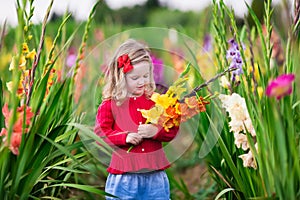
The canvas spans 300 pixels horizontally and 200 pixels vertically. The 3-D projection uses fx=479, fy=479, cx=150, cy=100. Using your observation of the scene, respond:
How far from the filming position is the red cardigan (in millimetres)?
1912

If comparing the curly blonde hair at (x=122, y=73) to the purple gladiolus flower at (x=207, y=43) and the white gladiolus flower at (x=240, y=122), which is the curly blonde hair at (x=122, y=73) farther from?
the purple gladiolus flower at (x=207, y=43)

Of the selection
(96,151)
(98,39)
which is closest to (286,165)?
(96,151)

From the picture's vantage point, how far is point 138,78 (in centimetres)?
191

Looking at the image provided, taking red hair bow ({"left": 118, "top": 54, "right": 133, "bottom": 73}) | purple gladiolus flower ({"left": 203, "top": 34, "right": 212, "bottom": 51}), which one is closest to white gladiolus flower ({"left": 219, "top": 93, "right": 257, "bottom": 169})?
red hair bow ({"left": 118, "top": 54, "right": 133, "bottom": 73})

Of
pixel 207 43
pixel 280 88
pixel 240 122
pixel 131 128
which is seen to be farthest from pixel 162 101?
pixel 207 43

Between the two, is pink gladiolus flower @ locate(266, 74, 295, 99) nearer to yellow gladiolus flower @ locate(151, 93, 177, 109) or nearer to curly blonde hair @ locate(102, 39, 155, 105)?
yellow gladiolus flower @ locate(151, 93, 177, 109)

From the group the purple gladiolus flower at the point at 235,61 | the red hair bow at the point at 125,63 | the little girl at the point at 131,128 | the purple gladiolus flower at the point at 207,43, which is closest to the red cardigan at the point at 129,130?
the little girl at the point at 131,128

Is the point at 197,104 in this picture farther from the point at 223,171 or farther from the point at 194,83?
the point at 194,83

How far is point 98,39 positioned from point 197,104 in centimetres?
357

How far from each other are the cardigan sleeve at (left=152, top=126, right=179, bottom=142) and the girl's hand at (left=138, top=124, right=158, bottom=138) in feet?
0.06

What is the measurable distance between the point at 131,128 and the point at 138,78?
20cm

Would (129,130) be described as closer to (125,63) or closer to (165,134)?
(165,134)

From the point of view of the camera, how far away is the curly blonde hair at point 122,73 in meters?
1.91

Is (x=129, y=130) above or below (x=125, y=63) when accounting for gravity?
below
